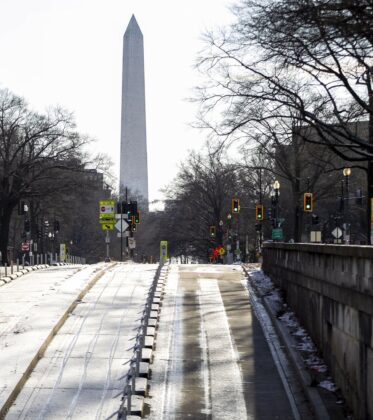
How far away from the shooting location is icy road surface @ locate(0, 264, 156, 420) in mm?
15039

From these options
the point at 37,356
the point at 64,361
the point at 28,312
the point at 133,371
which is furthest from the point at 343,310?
the point at 28,312

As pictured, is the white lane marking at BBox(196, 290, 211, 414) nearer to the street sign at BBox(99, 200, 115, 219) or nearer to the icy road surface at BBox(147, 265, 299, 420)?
the icy road surface at BBox(147, 265, 299, 420)

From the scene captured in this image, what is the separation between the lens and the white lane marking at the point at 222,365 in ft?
51.6

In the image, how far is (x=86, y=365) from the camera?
18.3m

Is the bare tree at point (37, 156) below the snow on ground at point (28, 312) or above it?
above

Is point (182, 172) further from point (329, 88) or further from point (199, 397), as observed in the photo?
point (199, 397)

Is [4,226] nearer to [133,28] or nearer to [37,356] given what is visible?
[37,356]

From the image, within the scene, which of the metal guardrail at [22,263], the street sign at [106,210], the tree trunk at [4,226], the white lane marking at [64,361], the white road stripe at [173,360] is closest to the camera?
the white lane marking at [64,361]

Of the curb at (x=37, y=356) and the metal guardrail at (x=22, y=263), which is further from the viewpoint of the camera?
the metal guardrail at (x=22, y=263)

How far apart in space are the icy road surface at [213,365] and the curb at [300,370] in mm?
392

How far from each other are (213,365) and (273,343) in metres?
2.74

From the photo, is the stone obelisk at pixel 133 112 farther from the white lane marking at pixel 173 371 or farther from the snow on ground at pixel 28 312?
the white lane marking at pixel 173 371

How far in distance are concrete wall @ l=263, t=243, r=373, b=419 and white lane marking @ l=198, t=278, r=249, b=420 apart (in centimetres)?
176

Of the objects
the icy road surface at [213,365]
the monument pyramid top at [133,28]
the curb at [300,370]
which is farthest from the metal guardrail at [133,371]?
the monument pyramid top at [133,28]
